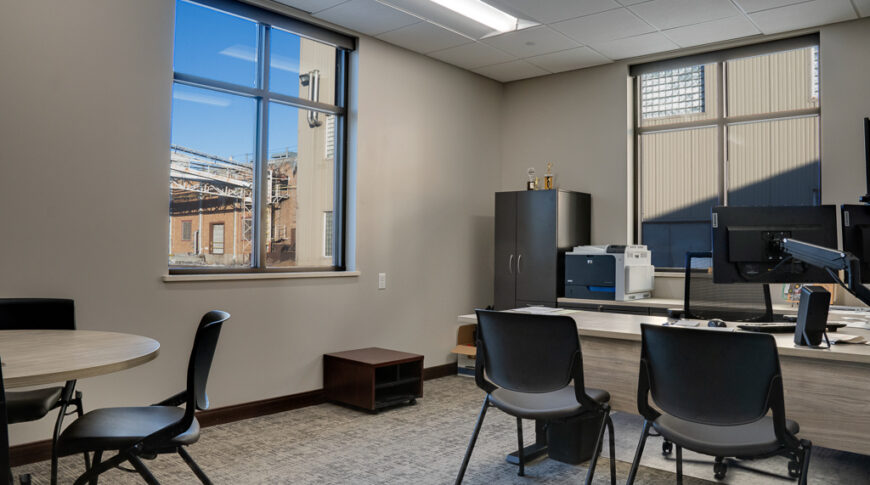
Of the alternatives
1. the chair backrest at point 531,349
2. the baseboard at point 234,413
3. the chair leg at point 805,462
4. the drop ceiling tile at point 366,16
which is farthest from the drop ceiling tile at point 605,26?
the baseboard at point 234,413

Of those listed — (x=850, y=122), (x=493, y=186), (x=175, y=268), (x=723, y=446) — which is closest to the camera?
(x=723, y=446)

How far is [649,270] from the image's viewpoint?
504 cm

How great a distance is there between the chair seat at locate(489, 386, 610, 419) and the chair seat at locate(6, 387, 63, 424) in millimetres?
1834

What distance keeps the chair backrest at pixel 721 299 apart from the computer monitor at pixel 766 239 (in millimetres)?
682

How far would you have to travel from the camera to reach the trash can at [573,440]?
3119mm

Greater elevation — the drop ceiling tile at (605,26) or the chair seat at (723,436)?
the drop ceiling tile at (605,26)

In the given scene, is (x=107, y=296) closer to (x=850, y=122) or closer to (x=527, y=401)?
(x=527, y=401)

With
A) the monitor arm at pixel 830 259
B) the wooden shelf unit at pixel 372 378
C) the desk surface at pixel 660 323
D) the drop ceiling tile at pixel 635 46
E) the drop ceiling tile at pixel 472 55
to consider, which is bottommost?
the wooden shelf unit at pixel 372 378

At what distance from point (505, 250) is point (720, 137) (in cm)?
203

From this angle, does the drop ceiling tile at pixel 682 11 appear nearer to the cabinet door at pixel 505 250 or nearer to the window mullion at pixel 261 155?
the cabinet door at pixel 505 250

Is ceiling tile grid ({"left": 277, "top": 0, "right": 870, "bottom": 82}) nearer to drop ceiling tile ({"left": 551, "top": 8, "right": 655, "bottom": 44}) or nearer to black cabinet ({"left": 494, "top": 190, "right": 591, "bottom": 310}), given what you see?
drop ceiling tile ({"left": 551, "top": 8, "right": 655, "bottom": 44})

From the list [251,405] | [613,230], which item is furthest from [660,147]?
[251,405]

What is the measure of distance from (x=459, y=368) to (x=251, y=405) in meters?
2.06

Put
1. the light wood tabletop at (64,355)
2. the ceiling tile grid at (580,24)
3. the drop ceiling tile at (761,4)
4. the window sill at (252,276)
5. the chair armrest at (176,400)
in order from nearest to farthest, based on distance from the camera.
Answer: the light wood tabletop at (64,355)
the chair armrest at (176,400)
the window sill at (252,276)
the drop ceiling tile at (761,4)
the ceiling tile grid at (580,24)
